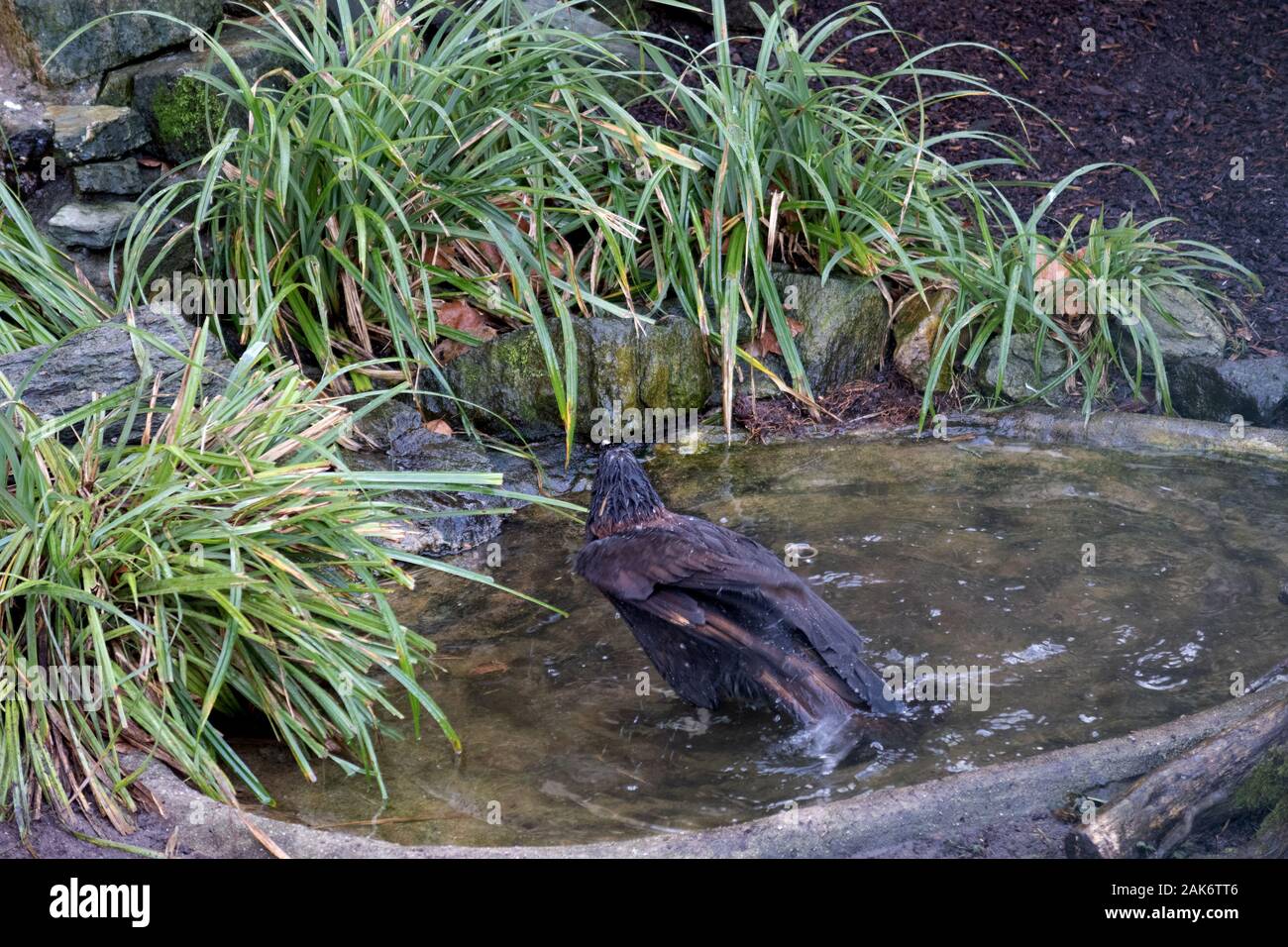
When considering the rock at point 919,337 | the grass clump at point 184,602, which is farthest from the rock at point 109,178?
the rock at point 919,337

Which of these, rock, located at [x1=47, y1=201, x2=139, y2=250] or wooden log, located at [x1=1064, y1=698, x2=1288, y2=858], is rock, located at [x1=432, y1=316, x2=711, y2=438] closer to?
rock, located at [x1=47, y1=201, x2=139, y2=250]

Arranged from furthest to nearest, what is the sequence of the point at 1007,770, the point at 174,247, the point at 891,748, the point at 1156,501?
the point at 174,247
the point at 1156,501
the point at 891,748
the point at 1007,770

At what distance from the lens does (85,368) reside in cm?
400

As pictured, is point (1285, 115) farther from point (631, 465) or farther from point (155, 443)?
point (155, 443)

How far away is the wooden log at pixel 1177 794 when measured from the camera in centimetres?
261

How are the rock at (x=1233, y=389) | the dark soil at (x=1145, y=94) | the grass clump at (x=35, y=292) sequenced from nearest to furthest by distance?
the grass clump at (x=35, y=292) → the rock at (x=1233, y=389) → the dark soil at (x=1145, y=94)

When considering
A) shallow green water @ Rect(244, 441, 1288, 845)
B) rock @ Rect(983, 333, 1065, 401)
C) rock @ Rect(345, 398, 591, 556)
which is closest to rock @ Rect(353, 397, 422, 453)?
rock @ Rect(345, 398, 591, 556)

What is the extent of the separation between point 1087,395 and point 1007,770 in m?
3.07

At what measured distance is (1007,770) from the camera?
2.86 meters

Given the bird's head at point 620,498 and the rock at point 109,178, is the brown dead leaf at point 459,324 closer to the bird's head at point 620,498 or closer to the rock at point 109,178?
the rock at point 109,178

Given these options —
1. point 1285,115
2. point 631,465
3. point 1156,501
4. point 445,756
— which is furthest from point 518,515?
point 1285,115

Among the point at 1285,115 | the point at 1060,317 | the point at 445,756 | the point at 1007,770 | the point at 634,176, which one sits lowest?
the point at 445,756

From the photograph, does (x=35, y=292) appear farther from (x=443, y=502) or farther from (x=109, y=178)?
(x=443, y=502)

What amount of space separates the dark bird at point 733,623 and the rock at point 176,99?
3.40 m
